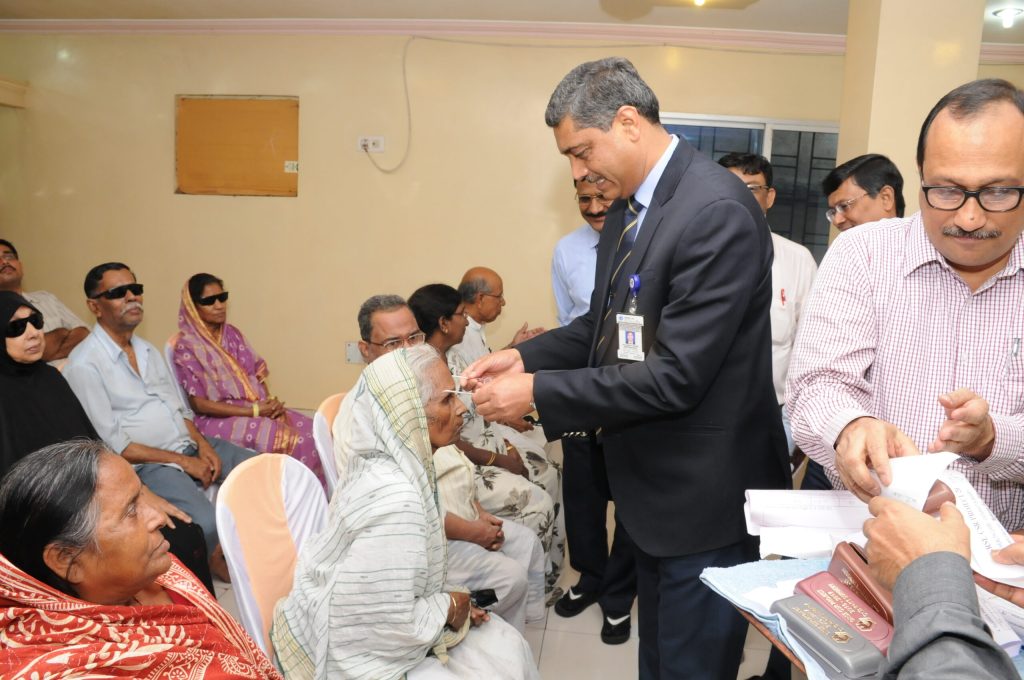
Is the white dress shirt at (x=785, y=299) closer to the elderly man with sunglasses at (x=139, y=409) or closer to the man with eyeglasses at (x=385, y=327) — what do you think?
the man with eyeglasses at (x=385, y=327)

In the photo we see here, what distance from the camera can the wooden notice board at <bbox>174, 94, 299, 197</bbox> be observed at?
6.05 meters

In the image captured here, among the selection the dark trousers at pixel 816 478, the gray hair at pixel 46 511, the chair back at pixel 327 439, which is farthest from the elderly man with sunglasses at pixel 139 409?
the dark trousers at pixel 816 478

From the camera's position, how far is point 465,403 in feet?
7.11

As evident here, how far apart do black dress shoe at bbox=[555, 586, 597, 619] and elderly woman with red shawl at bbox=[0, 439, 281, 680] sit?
6.21 feet

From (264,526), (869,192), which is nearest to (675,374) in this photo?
(264,526)

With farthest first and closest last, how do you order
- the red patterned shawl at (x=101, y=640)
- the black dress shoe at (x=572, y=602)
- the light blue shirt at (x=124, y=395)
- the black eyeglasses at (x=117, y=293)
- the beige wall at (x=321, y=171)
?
1. the beige wall at (x=321, y=171)
2. the black eyeglasses at (x=117, y=293)
3. the light blue shirt at (x=124, y=395)
4. the black dress shoe at (x=572, y=602)
5. the red patterned shawl at (x=101, y=640)

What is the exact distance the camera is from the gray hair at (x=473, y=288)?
4.23 metres

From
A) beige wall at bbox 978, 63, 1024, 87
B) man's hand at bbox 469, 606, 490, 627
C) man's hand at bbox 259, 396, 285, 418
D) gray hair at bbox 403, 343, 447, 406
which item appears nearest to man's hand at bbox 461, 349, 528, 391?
gray hair at bbox 403, 343, 447, 406

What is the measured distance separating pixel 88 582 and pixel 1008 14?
5.76 metres

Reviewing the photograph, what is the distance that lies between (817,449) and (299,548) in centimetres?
137

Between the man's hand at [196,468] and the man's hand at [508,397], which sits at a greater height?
the man's hand at [508,397]

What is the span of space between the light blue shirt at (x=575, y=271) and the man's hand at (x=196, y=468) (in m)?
1.84

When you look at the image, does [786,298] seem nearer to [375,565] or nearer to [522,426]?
[522,426]

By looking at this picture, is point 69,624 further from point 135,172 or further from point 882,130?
point 135,172
